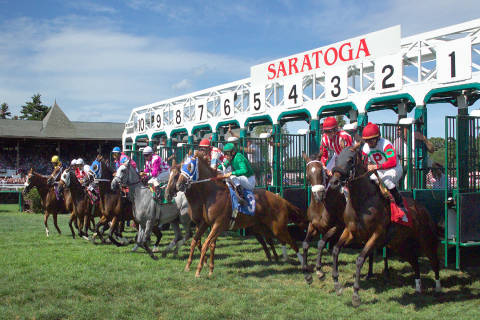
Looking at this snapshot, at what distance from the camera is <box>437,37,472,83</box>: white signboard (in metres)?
7.17

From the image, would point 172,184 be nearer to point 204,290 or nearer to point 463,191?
point 204,290

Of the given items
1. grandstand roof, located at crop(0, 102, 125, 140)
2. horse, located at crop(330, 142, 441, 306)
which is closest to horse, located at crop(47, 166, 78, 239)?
horse, located at crop(330, 142, 441, 306)

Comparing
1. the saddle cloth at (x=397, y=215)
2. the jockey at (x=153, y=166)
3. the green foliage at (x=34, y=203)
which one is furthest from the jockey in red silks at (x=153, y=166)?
the green foliage at (x=34, y=203)

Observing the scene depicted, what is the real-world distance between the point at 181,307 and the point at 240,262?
2595mm

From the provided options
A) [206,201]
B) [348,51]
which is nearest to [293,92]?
[348,51]

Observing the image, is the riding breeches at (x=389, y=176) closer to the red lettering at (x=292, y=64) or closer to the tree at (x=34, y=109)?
the red lettering at (x=292, y=64)

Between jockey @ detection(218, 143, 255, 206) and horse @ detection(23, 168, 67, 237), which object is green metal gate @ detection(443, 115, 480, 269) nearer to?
jockey @ detection(218, 143, 255, 206)

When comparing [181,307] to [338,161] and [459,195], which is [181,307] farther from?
[459,195]

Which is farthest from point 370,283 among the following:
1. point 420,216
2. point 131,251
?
point 131,251

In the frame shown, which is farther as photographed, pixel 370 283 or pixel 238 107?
pixel 238 107

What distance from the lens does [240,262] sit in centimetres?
753

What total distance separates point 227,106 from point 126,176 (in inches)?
233

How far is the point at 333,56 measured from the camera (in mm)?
10266

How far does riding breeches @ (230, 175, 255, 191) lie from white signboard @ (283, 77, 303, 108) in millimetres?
3605
